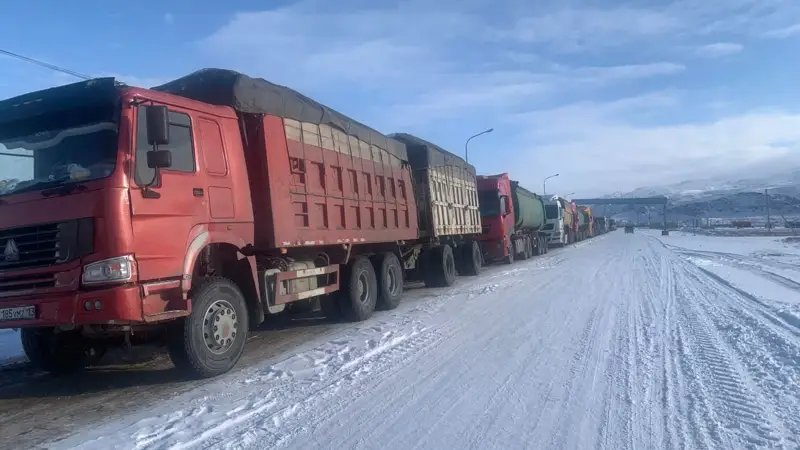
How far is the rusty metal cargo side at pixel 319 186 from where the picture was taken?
7.74 metres

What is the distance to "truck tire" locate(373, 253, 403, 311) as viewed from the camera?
11.5 meters

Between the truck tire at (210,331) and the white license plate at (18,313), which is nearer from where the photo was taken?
the white license plate at (18,313)

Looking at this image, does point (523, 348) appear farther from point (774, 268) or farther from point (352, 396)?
point (774, 268)

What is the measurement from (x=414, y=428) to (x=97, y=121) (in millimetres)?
4261

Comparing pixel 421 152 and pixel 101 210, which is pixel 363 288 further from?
pixel 101 210

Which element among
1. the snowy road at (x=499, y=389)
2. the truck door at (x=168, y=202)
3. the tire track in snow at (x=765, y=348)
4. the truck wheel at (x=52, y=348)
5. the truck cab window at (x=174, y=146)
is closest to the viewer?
the snowy road at (x=499, y=389)

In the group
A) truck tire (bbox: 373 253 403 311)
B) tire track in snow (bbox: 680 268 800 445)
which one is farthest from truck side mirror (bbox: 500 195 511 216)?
tire track in snow (bbox: 680 268 800 445)

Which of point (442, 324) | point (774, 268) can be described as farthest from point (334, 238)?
point (774, 268)

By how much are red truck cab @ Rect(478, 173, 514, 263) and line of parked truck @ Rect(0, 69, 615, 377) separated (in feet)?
39.4

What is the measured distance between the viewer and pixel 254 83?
781 cm

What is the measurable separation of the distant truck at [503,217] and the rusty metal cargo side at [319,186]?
31.8 feet

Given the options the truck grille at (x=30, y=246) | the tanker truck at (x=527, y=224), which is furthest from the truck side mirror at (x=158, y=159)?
the tanker truck at (x=527, y=224)

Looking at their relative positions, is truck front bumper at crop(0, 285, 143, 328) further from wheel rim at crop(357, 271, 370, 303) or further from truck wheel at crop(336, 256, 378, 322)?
wheel rim at crop(357, 271, 370, 303)

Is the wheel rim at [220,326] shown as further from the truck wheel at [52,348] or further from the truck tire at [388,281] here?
the truck tire at [388,281]
